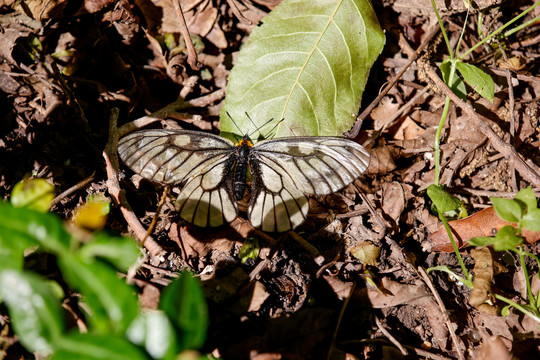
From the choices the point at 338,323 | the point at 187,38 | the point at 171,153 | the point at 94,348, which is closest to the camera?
the point at 94,348

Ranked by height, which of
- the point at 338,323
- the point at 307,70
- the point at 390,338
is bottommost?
the point at 390,338

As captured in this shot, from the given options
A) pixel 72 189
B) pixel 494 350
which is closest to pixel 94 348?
pixel 72 189

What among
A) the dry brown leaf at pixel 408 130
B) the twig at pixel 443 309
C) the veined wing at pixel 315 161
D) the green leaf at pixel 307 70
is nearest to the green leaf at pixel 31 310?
the veined wing at pixel 315 161

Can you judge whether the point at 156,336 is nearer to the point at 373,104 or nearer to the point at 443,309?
the point at 443,309

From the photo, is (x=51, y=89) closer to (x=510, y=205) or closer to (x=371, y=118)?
(x=371, y=118)

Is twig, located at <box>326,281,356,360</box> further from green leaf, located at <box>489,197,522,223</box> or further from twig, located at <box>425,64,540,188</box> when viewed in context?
twig, located at <box>425,64,540,188</box>

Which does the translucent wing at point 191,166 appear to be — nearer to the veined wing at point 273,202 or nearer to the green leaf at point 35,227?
the veined wing at point 273,202

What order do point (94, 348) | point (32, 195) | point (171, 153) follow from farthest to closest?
point (171, 153) < point (32, 195) < point (94, 348)

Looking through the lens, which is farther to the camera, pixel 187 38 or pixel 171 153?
pixel 187 38
